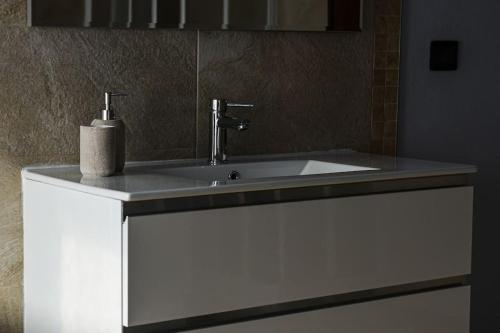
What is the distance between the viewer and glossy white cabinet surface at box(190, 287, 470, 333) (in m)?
2.05

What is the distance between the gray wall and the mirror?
0.28 meters

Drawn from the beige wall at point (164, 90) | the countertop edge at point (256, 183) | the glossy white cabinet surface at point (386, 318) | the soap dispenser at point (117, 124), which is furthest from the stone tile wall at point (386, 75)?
the soap dispenser at point (117, 124)

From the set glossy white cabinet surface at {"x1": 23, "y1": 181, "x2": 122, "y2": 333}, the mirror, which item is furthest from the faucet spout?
glossy white cabinet surface at {"x1": 23, "y1": 181, "x2": 122, "y2": 333}

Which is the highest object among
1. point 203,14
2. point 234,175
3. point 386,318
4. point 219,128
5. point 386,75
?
point 203,14

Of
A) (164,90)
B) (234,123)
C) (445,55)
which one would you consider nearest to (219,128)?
(234,123)

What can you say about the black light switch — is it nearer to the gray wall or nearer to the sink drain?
the gray wall

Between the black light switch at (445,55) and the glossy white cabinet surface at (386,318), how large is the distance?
790 mm

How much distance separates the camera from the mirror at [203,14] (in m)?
2.22

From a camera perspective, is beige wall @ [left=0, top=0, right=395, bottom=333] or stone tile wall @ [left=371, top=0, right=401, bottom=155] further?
stone tile wall @ [left=371, top=0, right=401, bottom=155]

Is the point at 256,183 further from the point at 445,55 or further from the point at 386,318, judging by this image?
the point at 445,55

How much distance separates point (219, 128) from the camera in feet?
7.97

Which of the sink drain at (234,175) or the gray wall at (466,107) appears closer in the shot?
the sink drain at (234,175)

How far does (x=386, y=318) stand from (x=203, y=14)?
2.89 ft

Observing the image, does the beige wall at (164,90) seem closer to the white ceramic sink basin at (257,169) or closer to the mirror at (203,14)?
the mirror at (203,14)
